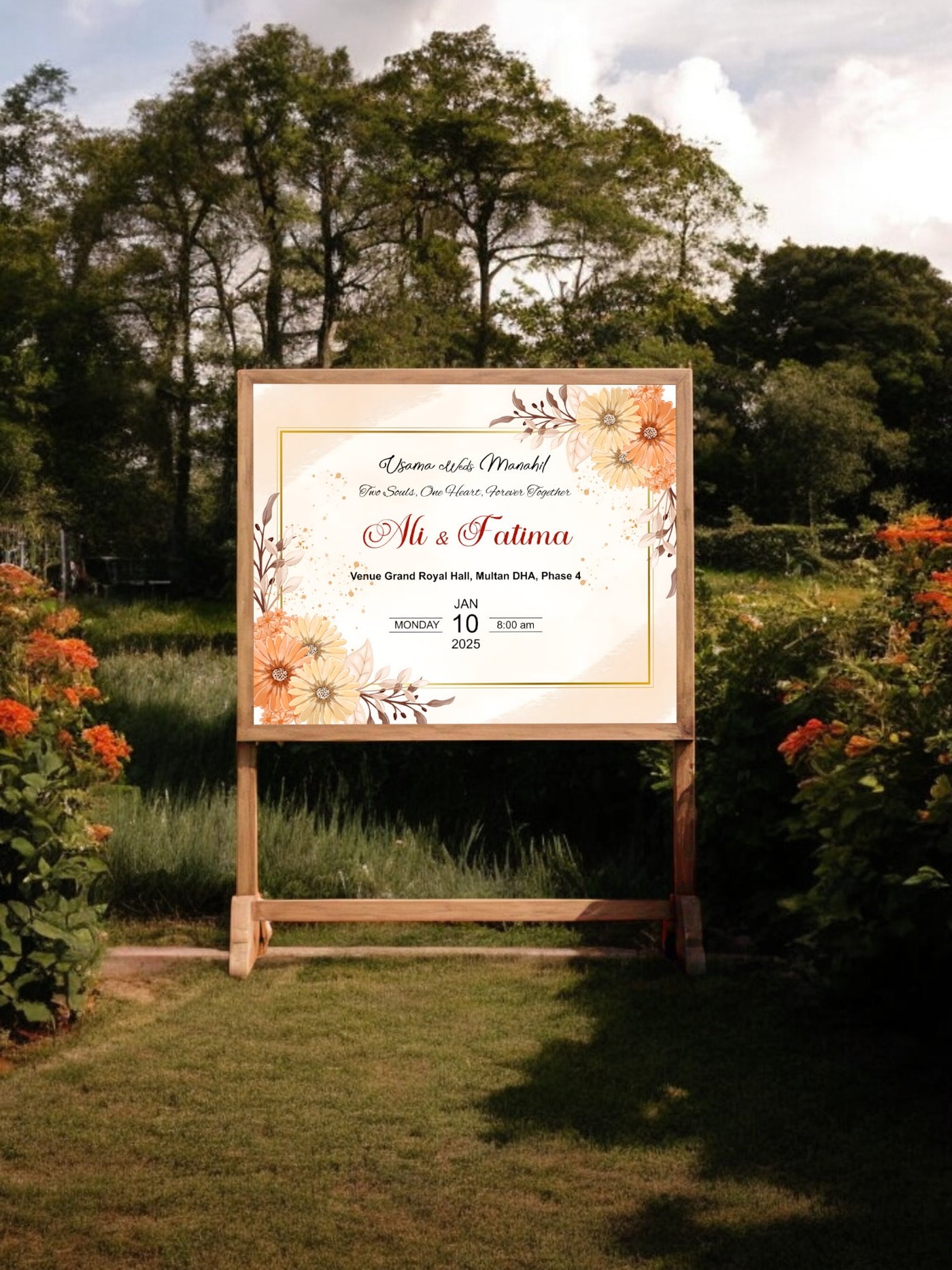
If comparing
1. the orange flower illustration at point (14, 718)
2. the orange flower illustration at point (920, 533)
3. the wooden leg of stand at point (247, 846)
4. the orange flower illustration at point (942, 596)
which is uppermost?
the orange flower illustration at point (920, 533)

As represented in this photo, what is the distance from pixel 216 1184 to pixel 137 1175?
0.23 m

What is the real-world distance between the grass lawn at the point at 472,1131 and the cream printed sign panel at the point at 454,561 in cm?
116

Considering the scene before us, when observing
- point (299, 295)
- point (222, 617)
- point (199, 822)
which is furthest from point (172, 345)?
point (199, 822)

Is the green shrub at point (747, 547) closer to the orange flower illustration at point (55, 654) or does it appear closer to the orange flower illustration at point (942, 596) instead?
the orange flower illustration at point (942, 596)

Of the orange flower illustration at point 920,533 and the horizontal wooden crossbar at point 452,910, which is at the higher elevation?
the orange flower illustration at point 920,533

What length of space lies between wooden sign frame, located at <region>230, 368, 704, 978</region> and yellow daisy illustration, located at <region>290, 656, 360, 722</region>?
0.19 ft

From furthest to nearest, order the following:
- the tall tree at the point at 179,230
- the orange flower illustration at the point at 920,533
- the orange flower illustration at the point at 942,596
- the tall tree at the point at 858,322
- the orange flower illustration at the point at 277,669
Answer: the tall tree at the point at 858,322, the tall tree at the point at 179,230, the orange flower illustration at the point at 277,669, the orange flower illustration at the point at 920,533, the orange flower illustration at the point at 942,596

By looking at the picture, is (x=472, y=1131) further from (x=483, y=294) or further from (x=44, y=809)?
(x=483, y=294)

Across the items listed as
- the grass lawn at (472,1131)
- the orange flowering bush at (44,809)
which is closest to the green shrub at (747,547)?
the grass lawn at (472,1131)

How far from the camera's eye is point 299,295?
34812 mm

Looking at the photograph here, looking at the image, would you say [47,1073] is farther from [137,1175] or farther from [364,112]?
[364,112]

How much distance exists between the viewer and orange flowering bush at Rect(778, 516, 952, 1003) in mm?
4320

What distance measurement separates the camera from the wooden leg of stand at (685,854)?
229 inches

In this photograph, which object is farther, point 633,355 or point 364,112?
point 364,112
